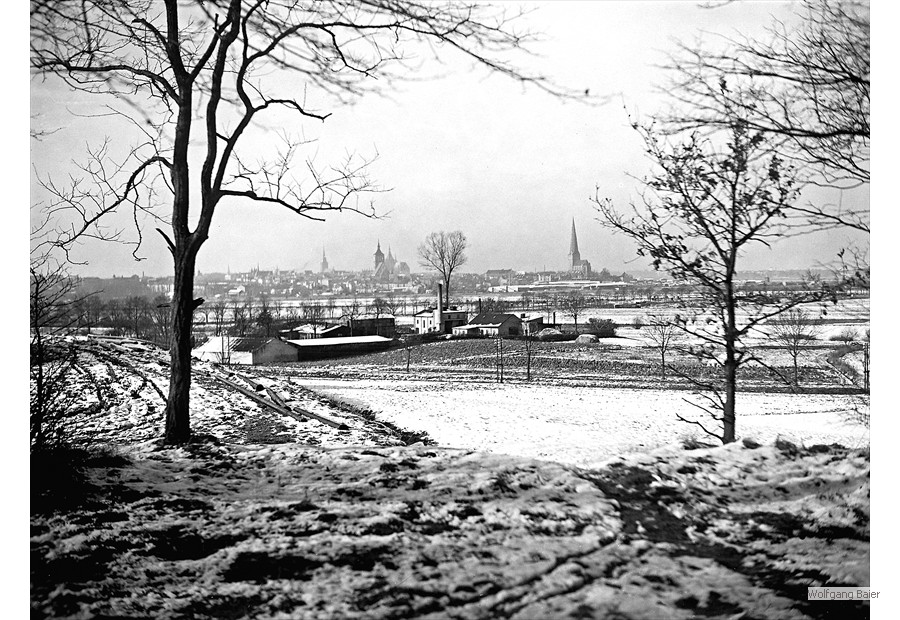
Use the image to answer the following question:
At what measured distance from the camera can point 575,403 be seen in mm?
3641

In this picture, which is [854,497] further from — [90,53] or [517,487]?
[90,53]

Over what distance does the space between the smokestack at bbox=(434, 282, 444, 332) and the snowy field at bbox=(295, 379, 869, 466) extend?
1.48 ft

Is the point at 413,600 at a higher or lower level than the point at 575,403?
lower

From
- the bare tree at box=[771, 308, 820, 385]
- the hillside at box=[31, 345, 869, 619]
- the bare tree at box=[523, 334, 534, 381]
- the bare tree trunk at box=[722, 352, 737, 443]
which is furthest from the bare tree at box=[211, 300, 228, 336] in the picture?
the bare tree at box=[771, 308, 820, 385]

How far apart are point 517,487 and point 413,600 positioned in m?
0.80

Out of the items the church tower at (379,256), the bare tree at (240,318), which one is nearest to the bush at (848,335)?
the church tower at (379,256)

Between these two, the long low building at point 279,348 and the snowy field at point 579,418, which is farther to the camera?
the long low building at point 279,348

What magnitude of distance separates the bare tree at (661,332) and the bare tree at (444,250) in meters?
1.10

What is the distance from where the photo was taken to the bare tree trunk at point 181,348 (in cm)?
330

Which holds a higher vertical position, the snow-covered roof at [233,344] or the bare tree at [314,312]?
the bare tree at [314,312]

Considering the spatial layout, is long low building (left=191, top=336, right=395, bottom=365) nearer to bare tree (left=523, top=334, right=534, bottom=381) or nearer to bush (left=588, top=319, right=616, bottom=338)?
bare tree (left=523, top=334, right=534, bottom=381)

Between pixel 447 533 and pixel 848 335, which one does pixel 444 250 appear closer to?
pixel 447 533

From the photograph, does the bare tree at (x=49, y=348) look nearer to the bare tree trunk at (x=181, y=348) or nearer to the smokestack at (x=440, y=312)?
the bare tree trunk at (x=181, y=348)

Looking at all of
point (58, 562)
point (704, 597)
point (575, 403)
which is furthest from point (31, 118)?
point (704, 597)
